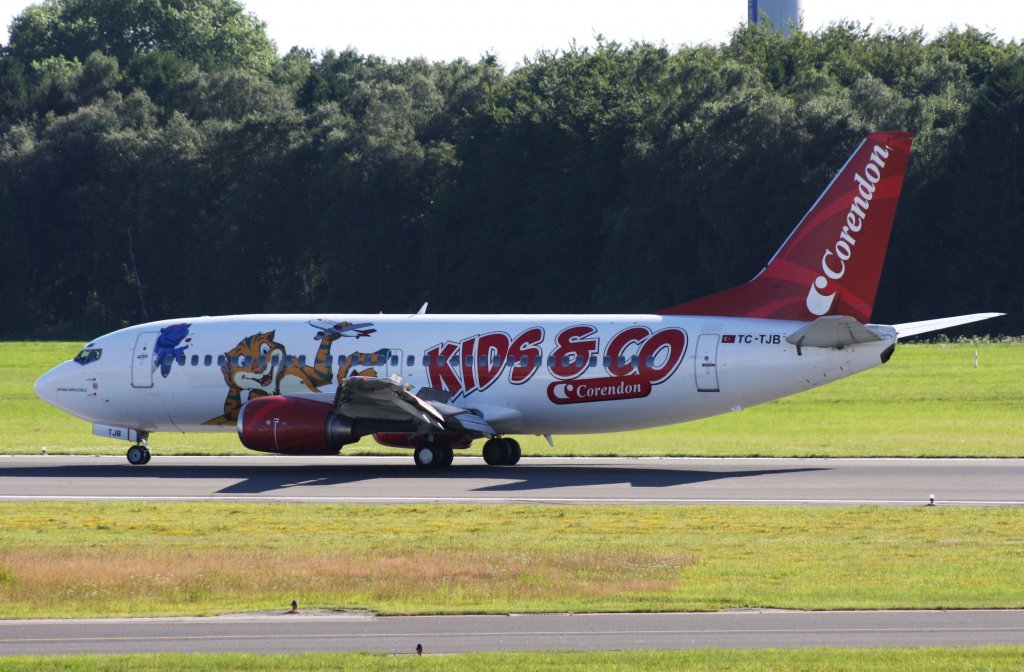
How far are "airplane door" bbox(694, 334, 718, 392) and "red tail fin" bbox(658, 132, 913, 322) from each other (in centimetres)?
161

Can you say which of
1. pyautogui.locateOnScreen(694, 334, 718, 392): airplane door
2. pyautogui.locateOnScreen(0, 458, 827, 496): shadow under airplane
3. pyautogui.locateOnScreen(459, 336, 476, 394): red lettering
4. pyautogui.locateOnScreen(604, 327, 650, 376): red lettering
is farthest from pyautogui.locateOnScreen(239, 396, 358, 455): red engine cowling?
pyautogui.locateOnScreen(694, 334, 718, 392): airplane door

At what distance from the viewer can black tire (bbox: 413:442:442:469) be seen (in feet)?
125

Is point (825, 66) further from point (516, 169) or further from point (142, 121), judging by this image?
point (142, 121)

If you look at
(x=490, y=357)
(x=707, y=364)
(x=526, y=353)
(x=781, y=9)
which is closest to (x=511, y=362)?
(x=526, y=353)

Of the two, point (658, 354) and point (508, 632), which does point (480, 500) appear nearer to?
point (658, 354)

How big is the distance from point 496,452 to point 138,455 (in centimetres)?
952

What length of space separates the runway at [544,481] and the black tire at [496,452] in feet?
1.11

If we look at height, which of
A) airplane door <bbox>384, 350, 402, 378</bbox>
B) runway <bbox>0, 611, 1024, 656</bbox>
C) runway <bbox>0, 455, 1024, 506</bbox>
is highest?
airplane door <bbox>384, 350, 402, 378</bbox>

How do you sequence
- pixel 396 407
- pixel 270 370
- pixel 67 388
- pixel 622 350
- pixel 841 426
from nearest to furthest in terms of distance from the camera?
pixel 396 407
pixel 622 350
pixel 270 370
pixel 67 388
pixel 841 426

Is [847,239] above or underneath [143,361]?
above

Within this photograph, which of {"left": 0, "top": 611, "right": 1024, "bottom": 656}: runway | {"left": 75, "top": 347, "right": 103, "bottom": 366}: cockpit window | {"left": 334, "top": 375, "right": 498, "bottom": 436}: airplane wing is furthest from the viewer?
{"left": 75, "top": 347, "right": 103, "bottom": 366}: cockpit window

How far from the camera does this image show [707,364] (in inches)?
1438

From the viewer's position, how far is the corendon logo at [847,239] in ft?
116

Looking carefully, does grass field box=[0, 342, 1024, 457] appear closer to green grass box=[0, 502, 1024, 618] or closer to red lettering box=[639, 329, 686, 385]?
red lettering box=[639, 329, 686, 385]
